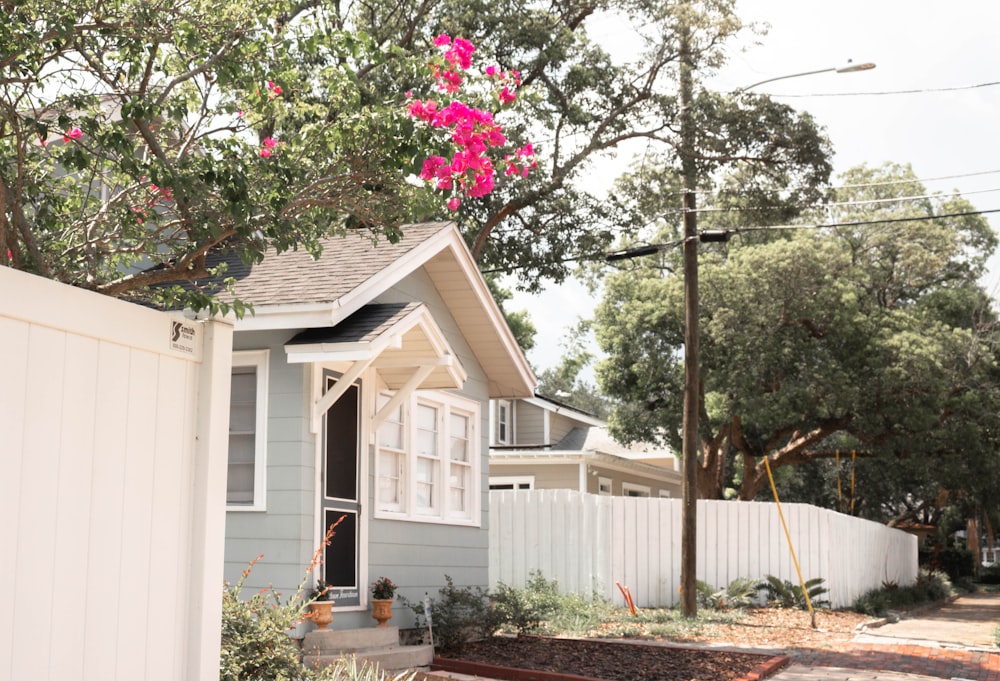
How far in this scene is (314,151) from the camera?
25.9 ft

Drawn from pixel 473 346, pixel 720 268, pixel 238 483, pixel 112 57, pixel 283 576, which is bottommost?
pixel 283 576

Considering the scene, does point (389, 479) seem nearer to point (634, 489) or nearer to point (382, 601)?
point (382, 601)

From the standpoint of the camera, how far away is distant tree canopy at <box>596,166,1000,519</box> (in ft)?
88.0

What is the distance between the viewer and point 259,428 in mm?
11336

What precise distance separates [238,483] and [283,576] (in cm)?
112

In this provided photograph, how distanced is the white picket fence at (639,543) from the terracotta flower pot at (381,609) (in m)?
7.77

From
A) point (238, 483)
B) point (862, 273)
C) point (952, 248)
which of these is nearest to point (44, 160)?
point (238, 483)

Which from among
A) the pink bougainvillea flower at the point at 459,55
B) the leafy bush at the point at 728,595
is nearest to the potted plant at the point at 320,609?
the pink bougainvillea flower at the point at 459,55

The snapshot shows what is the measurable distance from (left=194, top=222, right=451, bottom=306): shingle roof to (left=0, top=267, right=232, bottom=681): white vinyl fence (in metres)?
6.01

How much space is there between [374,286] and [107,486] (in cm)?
742

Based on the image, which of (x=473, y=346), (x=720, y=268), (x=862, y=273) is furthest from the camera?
(x=862, y=273)

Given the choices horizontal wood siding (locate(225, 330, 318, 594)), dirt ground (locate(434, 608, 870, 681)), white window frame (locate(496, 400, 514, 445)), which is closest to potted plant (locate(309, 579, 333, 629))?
horizontal wood siding (locate(225, 330, 318, 594))

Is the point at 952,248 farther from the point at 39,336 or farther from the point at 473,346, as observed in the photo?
the point at 39,336

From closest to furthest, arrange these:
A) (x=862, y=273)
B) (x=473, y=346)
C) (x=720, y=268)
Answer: (x=473, y=346)
(x=720, y=268)
(x=862, y=273)
